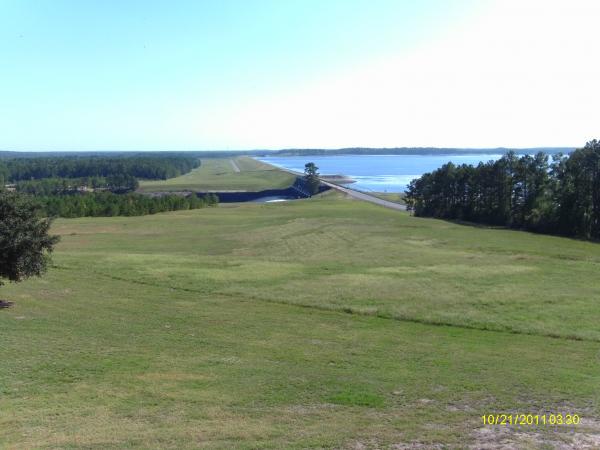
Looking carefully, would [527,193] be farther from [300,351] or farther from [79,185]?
[79,185]

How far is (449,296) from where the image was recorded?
29906 mm

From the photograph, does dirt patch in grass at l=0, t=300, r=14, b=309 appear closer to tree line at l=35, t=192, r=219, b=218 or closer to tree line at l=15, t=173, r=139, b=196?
tree line at l=35, t=192, r=219, b=218

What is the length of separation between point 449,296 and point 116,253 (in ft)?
99.5

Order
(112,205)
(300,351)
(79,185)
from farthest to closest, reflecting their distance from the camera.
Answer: (79,185) → (112,205) → (300,351)

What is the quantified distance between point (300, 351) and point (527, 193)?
6096 cm

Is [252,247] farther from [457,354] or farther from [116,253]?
[457,354]

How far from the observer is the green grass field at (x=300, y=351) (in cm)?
1281

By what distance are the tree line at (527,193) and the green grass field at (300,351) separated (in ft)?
70.3

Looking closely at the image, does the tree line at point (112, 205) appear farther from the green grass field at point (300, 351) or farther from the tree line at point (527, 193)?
the green grass field at point (300, 351)

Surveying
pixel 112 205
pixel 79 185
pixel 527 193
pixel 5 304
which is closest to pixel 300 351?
pixel 5 304

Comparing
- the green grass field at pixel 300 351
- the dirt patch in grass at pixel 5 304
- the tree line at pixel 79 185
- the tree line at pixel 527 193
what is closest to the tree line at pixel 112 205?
the tree line at pixel 79 185

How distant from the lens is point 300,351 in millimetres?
20078

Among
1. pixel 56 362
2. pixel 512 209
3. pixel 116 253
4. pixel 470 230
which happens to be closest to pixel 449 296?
pixel 56 362

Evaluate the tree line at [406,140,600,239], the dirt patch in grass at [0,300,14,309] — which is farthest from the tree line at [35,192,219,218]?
the dirt patch in grass at [0,300,14,309]
